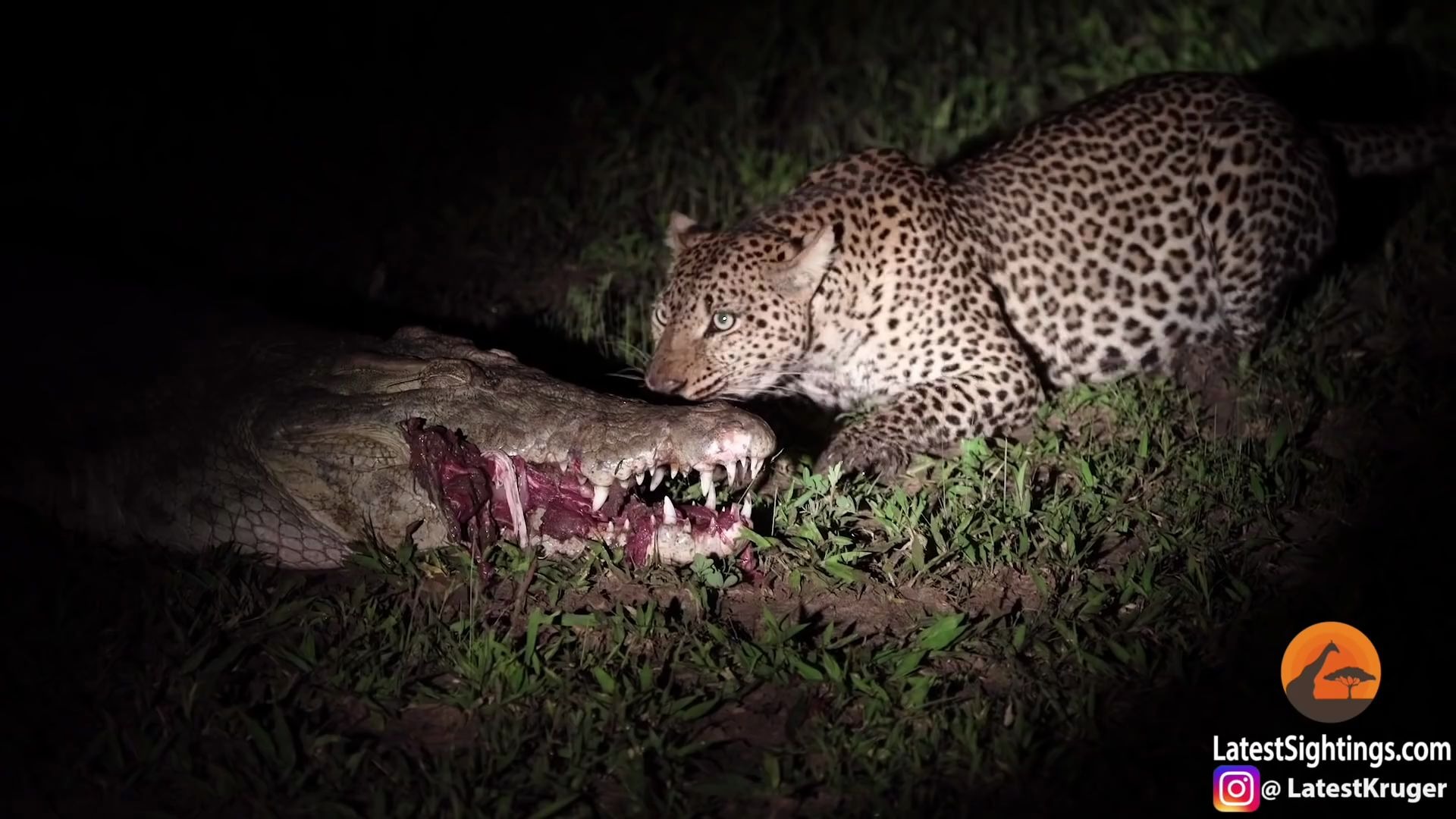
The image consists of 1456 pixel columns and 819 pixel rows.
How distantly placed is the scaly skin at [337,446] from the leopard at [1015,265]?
3.23 feet

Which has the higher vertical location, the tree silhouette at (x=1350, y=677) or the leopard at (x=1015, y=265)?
the leopard at (x=1015, y=265)

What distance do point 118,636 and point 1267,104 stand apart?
553 cm

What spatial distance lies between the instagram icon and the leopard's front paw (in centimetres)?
208

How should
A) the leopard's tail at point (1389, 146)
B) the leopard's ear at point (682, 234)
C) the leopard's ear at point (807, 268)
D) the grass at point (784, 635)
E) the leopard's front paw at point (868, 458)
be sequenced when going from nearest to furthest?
the grass at point (784, 635) → the leopard's front paw at point (868, 458) → the leopard's ear at point (807, 268) → the leopard's ear at point (682, 234) → the leopard's tail at point (1389, 146)

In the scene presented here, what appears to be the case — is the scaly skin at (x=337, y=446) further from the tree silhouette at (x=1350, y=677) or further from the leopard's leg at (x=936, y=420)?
the tree silhouette at (x=1350, y=677)

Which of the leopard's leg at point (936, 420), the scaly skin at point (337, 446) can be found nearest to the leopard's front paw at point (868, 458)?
the leopard's leg at point (936, 420)

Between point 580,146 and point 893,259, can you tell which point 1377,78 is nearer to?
point 893,259

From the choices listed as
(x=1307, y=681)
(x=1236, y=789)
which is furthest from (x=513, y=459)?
(x=1307, y=681)

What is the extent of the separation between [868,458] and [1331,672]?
6.80 feet

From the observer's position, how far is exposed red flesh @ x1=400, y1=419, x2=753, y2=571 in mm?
4914

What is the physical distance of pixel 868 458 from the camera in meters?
5.71

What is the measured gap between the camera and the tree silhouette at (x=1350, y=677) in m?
4.09

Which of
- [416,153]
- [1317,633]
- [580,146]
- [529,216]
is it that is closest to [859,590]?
[1317,633]

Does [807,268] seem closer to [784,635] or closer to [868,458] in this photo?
[868,458]
